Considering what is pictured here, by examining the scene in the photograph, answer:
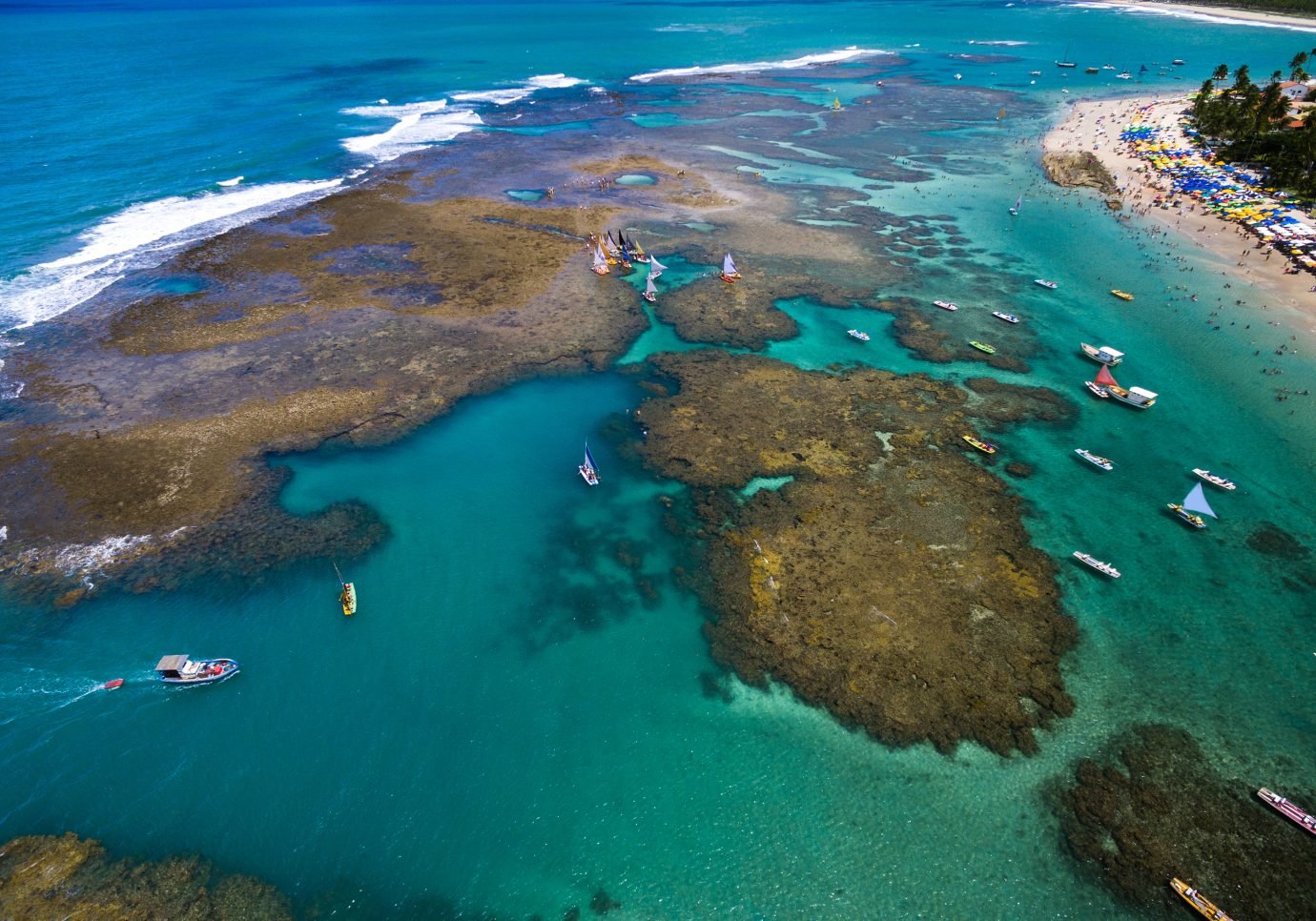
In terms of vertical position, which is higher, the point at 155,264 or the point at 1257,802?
the point at 155,264

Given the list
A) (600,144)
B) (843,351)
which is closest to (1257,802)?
(843,351)

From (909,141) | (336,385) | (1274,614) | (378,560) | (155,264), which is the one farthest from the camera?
(909,141)

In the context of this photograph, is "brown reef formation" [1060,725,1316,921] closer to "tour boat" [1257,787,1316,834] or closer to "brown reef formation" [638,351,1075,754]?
"tour boat" [1257,787,1316,834]

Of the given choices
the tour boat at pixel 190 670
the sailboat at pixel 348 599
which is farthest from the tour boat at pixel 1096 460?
the tour boat at pixel 190 670

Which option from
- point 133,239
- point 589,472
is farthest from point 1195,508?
point 133,239

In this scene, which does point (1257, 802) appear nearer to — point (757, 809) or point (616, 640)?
point (757, 809)

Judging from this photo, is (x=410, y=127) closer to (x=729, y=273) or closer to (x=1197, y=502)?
(x=729, y=273)
